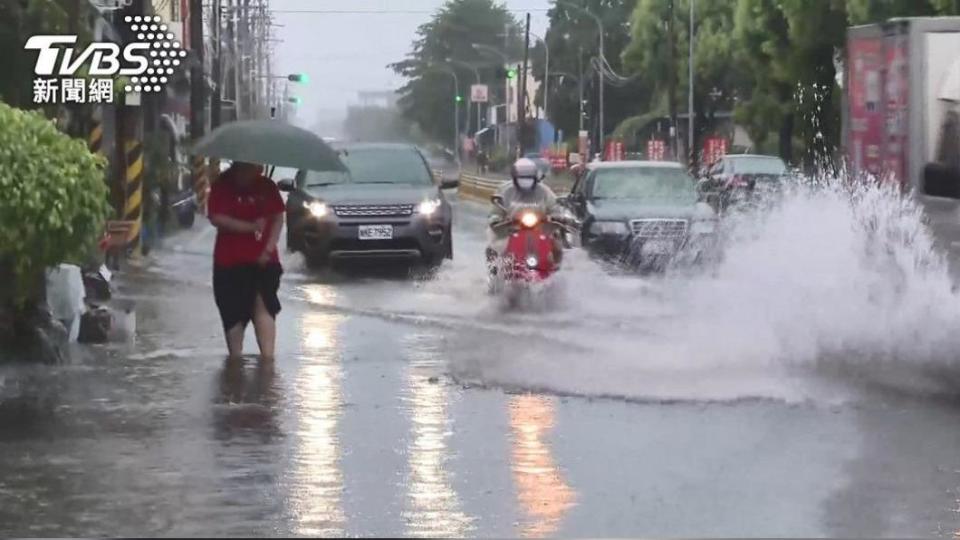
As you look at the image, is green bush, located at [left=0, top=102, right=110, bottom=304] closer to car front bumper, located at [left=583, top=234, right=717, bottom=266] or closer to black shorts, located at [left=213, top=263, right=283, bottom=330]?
black shorts, located at [left=213, top=263, right=283, bottom=330]

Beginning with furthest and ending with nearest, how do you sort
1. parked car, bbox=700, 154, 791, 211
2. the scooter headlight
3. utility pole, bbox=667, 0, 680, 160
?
utility pole, bbox=667, 0, 680, 160
parked car, bbox=700, 154, 791, 211
the scooter headlight

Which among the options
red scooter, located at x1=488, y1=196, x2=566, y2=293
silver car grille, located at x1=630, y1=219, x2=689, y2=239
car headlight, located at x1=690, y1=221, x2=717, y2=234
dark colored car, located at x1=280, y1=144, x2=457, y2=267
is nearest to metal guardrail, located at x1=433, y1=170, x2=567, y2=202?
dark colored car, located at x1=280, y1=144, x2=457, y2=267

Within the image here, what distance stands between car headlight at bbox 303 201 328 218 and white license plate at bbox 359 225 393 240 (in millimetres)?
544

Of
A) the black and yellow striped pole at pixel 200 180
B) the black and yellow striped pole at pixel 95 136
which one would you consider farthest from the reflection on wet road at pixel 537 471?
the black and yellow striped pole at pixel 200 180

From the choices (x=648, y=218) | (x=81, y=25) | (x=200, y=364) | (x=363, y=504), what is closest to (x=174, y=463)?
(x=363, y=504)

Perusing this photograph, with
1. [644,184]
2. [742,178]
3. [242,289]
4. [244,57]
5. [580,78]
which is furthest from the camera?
[580,78]

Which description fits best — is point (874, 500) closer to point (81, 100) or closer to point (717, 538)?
point (717, 538)

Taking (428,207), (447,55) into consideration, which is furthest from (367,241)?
(447,55)

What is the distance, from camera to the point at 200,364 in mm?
13984

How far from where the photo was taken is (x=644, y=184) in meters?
25.6

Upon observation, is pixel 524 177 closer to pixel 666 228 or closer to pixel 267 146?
pixel 666 228

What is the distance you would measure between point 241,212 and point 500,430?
3.80 m

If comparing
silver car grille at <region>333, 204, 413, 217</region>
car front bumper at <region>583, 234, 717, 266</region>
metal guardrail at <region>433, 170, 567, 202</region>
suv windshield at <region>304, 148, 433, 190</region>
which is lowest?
metal guardrail at <region>433, 170, 567, 202</region>

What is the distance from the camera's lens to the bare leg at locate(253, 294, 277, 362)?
14109 millimetres
